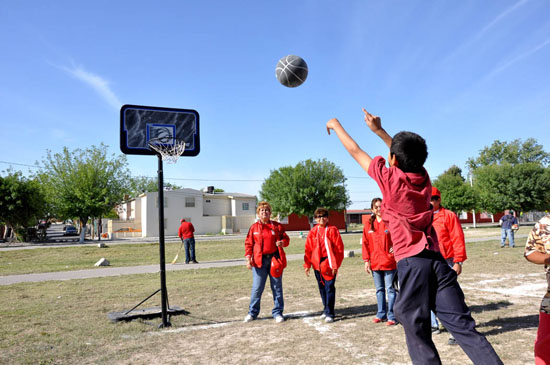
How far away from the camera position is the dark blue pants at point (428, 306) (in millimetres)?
2611

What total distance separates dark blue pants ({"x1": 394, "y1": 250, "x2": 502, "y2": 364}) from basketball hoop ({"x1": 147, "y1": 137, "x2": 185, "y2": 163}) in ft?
17.3

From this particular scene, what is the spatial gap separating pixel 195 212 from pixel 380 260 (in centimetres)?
5066

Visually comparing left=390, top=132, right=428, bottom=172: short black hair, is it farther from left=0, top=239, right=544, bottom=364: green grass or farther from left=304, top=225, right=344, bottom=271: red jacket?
left=304, top=225, right=344, bottom=271: red jacket

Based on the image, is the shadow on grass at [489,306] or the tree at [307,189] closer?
the shadow on grass at [489,306]

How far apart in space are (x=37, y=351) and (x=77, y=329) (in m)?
1.11

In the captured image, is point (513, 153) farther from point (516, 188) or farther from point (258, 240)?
point (258, 240)

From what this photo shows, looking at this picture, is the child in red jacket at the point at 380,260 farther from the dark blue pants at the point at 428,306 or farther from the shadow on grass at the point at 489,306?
the dark blue pants at the point at 428,306

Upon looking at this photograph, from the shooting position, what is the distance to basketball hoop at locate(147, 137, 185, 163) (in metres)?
6.98

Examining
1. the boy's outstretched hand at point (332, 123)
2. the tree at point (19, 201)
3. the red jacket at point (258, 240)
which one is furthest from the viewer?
the tree at point (19, 201)

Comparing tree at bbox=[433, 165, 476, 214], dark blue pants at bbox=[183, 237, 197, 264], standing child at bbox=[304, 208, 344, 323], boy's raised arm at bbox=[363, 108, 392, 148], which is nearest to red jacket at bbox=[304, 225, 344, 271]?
standing child at bbox=[304, 208, 344, 323]

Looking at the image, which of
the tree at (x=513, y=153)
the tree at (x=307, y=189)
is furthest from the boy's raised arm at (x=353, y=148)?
the tree at (x=513, y=153)

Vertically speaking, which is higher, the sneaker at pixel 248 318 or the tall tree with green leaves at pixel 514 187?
the tall tree with green leaves at pixel 514 187

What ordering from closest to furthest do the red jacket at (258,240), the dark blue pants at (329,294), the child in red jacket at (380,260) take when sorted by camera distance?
1. the child in red jacket at (380,260)
2. the dark blue pants at (329,294)
3. the red jacket at (258,240)

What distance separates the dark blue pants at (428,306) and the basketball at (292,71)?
4.73 m
